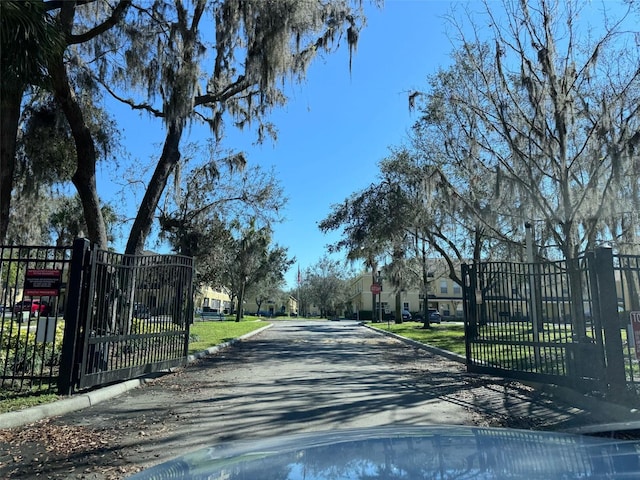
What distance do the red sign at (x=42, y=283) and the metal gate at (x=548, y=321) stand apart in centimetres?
787

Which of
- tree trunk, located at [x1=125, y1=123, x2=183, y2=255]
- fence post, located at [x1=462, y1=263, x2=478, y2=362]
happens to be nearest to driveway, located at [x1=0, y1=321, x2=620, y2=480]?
fence post, located at [x1=462, y1=263, x2=478, y2=362]

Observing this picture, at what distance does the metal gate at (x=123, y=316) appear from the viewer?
775 centimetres

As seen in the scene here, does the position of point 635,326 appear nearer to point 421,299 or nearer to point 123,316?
point 123,316

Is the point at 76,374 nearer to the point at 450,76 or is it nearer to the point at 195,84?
the point at 195,84

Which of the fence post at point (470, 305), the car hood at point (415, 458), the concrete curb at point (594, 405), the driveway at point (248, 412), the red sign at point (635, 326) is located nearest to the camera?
the car hood at point (415, 458)

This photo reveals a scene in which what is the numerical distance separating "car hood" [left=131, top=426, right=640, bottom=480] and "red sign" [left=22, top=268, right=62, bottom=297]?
5980 mm

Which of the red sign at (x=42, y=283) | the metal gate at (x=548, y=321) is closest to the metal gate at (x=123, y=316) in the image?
the red sign at (x=42, y=283)

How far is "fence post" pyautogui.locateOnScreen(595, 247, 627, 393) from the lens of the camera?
6.90 meters

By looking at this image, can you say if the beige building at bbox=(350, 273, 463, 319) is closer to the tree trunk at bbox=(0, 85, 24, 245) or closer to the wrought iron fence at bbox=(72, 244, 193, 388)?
the wrought iron fence at bbox=(72, 244, 193, 388)

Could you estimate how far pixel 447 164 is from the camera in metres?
18.2

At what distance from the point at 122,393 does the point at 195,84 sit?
8071 millimetres

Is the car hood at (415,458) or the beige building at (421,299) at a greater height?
the beige building at (421,299)

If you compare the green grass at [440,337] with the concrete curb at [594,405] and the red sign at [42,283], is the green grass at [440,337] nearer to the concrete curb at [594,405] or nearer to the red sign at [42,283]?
the concrete curb at [594,405]

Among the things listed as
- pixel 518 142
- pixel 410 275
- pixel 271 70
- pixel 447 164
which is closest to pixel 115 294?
pixel 271 70
